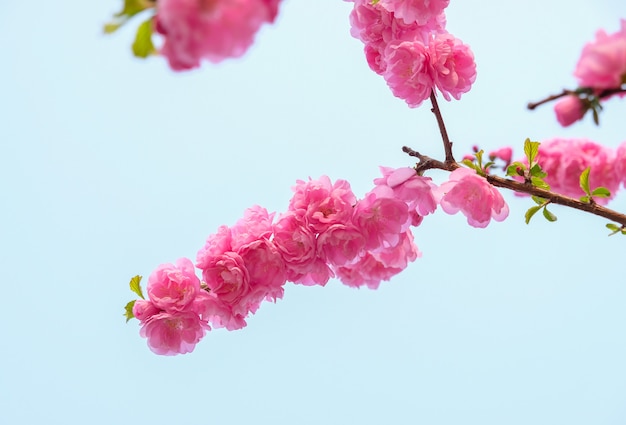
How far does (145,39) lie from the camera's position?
0.75m

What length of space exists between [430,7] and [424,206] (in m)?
0.42

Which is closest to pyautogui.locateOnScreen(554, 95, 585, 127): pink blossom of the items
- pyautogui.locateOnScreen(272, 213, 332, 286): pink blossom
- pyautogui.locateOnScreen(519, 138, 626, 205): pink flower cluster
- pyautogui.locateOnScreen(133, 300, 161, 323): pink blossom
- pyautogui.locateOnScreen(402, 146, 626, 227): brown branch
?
pyautogui.locateOnScreen(402, 146, 626, 227): brown branch

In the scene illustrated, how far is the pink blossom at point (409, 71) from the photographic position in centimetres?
130

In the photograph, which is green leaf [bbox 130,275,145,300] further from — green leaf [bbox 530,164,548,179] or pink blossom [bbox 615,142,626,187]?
pink blossom [bbox 615,142,626,187]

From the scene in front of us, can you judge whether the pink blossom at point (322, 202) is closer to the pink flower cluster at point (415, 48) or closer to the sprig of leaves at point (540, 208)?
the pink flower cluster at point (415, 48)

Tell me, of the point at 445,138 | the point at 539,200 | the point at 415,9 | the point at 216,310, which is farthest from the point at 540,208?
the point at 216,310

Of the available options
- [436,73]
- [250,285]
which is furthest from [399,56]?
[250,285]

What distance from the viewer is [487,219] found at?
125cm

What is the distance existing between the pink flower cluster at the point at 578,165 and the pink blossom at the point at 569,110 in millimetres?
1052

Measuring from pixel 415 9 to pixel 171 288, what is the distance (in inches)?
30.2

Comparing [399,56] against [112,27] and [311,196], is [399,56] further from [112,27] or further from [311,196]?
[112,27]

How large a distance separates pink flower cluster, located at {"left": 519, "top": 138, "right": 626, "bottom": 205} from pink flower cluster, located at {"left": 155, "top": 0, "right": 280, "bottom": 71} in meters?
1.34

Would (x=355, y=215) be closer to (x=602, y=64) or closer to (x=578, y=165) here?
(x=602, y=64)

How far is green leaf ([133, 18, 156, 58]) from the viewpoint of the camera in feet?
2.46
